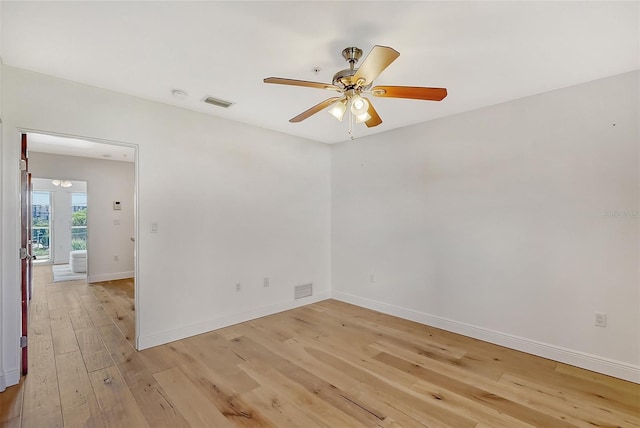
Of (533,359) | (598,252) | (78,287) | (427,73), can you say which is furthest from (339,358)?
(78,287)

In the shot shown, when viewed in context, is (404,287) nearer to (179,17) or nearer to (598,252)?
(598,252)

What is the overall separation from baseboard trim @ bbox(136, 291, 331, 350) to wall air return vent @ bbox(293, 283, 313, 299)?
6 centimetres

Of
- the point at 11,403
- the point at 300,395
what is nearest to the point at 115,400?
the point at 11,403

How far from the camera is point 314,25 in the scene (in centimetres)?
184

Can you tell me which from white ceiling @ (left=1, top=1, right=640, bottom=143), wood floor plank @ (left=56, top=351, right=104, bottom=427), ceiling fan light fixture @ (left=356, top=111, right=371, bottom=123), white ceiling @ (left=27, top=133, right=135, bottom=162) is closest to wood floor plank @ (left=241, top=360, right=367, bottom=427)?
wood floor plank @ (left=56, top=351, right=104, bottom=427)

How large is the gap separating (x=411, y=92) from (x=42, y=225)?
10998 millimetres

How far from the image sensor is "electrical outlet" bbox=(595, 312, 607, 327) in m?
2.55

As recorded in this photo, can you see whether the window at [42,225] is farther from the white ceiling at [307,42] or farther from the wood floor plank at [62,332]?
the white ceiling at [307,42]

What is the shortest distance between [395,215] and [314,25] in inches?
109

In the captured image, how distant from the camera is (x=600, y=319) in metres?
2.57

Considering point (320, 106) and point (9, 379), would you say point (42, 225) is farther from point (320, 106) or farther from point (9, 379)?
point (320, 106)

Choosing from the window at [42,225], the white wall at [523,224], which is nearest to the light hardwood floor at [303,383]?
the white wall at [523,224]

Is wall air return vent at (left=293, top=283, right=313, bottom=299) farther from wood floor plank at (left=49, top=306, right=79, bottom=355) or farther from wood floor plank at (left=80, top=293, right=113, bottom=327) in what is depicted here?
wood floor plank at (left=49, top=306, right=79, bottom=355)

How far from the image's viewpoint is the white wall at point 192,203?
2469 millimetres
